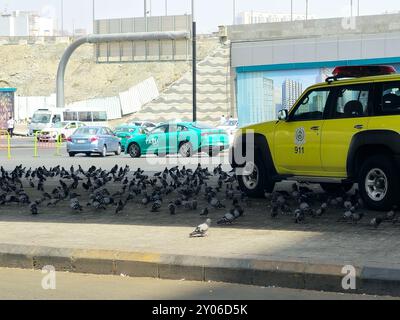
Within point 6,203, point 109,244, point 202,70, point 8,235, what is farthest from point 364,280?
point 202,70

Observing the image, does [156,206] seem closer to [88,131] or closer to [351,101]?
[351,101]

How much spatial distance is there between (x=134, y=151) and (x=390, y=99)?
23.7 meters

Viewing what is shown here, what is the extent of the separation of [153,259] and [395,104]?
186 inches

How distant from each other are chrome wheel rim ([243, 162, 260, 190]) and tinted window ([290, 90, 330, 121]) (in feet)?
4.06

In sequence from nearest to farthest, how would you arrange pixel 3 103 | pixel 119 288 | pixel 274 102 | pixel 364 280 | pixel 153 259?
pixel 364 280 → pixel 119 288 → pixel 153 259 → pixel 274 102 → pixel 3 103

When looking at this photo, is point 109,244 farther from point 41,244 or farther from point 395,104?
point 395,104

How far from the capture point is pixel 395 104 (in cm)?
1253

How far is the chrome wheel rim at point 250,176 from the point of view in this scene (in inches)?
589

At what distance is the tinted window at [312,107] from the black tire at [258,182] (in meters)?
Answer: 1.09

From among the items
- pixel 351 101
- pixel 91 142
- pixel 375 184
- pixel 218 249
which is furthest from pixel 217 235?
pixel 91 142

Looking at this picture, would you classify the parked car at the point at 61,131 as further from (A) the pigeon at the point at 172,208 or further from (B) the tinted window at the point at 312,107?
(A) the pigeon at the point at 172,208

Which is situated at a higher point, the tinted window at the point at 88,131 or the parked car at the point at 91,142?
the tinted window at the point at 88,131

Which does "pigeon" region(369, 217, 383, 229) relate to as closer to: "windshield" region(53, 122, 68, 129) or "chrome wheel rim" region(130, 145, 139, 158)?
"chrome wheel rim" region(130, 145, 139, 158)

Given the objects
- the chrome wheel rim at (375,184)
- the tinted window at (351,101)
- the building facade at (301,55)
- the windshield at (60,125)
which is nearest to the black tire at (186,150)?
the building facade at (301,55)
